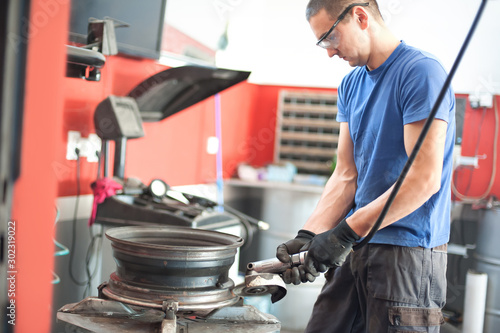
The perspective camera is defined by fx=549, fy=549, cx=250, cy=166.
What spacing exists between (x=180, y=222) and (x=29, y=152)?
1.64 m

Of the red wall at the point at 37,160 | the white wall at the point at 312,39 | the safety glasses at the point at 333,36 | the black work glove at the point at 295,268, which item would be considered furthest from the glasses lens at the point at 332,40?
the white wall at the point at 312,39

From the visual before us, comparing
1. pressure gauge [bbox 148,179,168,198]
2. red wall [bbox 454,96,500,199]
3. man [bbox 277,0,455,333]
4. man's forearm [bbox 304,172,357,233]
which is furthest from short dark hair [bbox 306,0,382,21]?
red wall [bbox 454,96,500,199]

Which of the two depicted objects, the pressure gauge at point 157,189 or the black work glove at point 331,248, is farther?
the pressure gauge at point 157,189

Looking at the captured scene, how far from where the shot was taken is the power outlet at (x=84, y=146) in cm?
285

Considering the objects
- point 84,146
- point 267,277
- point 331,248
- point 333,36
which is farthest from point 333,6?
point 84,146

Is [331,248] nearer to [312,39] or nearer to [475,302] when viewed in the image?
[475,302]

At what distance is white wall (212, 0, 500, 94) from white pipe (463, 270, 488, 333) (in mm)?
1650

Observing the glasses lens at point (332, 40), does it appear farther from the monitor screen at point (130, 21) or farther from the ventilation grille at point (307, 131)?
the ventilation grille at point (307, 131)

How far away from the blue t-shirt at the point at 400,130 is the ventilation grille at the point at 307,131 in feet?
11.1

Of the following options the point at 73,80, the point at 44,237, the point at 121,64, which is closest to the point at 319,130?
the point at 121,64

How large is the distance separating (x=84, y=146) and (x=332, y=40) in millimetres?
1723

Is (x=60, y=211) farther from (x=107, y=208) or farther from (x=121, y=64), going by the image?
(x=121, y=64)

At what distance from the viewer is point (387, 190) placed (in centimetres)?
160

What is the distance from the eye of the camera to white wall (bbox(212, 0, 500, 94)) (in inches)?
175
